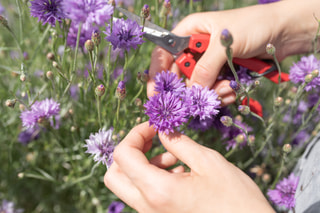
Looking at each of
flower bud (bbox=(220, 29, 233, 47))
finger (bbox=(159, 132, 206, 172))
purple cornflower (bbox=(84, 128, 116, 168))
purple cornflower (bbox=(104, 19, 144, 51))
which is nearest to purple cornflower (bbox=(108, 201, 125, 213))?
purple cornflower (bbox=(84, 128, 116, 168))

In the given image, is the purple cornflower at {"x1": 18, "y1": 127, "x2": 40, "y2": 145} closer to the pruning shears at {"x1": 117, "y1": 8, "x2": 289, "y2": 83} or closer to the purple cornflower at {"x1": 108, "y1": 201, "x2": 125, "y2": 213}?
the purple cornflower at {"x1": 108, "y1": 201, "x2": 125, "y2": 213}

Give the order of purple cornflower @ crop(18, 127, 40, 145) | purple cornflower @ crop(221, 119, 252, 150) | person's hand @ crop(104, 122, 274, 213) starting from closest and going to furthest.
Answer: person's hand @ crop(104, 122, 274, 213), purple cornflower @ crop(221, 119, 252, 150), purple cornflower @ crop(18, 127, 40, 145)

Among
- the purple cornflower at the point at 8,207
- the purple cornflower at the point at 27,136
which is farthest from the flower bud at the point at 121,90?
the purple cornflower at the point at 8,207

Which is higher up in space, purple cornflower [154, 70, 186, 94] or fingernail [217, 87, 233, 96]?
purple cornflower [154, 70, 186, 94]

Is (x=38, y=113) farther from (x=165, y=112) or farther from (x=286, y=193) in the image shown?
(x=286, y=193)

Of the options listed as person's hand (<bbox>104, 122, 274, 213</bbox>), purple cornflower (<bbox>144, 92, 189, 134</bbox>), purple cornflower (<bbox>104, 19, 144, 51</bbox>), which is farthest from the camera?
purple cornflower (<bbox>104, 19, 144, 51</bbox>)

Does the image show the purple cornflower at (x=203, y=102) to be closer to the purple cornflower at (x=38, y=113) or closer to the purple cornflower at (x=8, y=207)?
the purple cornflower at (x=38, y=113)
